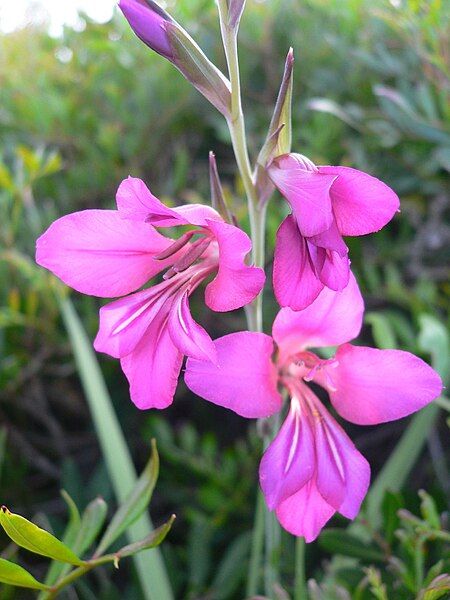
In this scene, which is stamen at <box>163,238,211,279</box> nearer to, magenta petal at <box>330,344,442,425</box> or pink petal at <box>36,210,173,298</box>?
pink petal at <box>36,210,173,298</box>

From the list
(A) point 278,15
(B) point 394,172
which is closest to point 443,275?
(B) point 394,172

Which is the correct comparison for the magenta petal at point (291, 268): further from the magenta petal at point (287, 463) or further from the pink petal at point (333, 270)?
the magenta petal at point (287, 463)

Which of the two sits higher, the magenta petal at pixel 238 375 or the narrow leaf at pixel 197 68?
the narrow leaf at pixel 197 68

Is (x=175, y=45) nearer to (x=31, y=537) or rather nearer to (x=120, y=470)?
(x=31, y=537)

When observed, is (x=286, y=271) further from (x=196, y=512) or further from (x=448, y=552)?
(x=196, y=512)

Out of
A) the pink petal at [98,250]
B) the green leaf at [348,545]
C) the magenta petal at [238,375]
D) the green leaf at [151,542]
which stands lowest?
the green leaf at [348,545]

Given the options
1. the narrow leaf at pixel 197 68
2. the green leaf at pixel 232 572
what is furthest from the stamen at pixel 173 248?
the green leaf at pixel 232 572

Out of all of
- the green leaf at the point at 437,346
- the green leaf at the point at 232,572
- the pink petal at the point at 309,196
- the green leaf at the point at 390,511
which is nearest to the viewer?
the pink petal at the point at 309,196

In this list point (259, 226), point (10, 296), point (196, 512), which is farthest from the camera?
point (10, 296)
